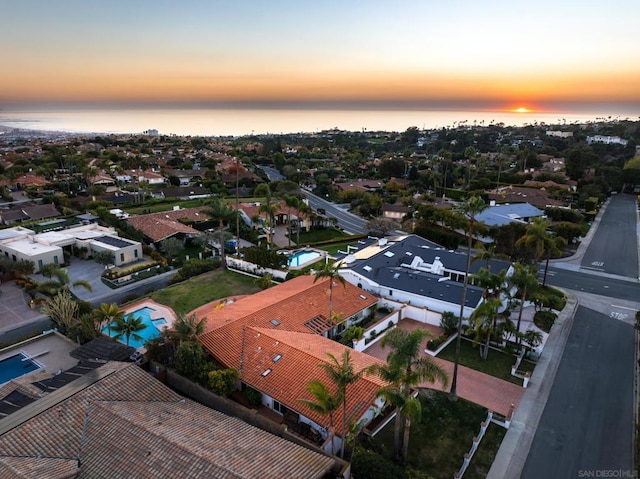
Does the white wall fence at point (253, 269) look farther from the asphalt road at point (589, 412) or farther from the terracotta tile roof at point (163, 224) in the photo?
the asphalt road at point (589, 412)

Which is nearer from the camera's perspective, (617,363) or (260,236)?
(617,363)

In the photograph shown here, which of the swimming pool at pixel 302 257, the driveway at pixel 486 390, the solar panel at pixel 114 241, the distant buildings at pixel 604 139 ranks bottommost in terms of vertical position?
the driveway at pixel 486 390

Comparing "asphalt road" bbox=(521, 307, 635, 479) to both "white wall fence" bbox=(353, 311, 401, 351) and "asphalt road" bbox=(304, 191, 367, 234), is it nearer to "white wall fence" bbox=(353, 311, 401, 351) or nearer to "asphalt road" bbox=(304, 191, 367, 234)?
"white wall fence" bbox=(353, 311, 401, 351)

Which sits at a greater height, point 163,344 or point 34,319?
point 163,344

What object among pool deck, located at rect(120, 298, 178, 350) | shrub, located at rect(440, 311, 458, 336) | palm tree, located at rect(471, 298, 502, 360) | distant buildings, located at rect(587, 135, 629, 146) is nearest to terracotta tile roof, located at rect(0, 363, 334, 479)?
pool deck, located at rect(120, 298, 178, 350)

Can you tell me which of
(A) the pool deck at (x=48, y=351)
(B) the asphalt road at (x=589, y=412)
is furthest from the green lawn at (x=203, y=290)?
(B) the asphalt road at (x=589, y=412)

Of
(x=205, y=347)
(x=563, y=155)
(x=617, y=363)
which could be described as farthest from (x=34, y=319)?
(x=563, y=155)

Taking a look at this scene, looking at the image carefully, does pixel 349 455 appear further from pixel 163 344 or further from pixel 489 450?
pixel 163 344
